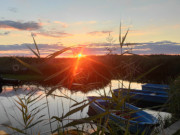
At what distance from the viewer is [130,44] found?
2854 millimetres

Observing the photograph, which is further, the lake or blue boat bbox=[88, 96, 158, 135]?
the lake

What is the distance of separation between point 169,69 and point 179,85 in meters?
28.1

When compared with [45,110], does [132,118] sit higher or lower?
higher

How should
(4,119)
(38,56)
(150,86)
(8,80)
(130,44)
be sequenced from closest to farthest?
1. (38,56)
2. (130,44)
3. (4,119)
4. (150,86)
5. (8,80)

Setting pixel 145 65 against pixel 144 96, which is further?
pixel 145 65

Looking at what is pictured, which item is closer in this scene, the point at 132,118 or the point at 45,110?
the point at 132,118

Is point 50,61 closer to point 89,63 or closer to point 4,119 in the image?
point 89,63

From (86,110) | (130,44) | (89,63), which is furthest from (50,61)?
(86,110)

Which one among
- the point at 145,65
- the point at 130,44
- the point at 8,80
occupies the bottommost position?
the point at 8,80

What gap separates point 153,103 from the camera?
1412cm

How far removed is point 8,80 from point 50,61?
33.9 metres

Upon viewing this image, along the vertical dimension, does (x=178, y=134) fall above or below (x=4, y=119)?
above

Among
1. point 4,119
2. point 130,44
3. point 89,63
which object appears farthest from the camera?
point 4,119

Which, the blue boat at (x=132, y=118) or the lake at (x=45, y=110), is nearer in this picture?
the blue boat at (x=132, y=118)
